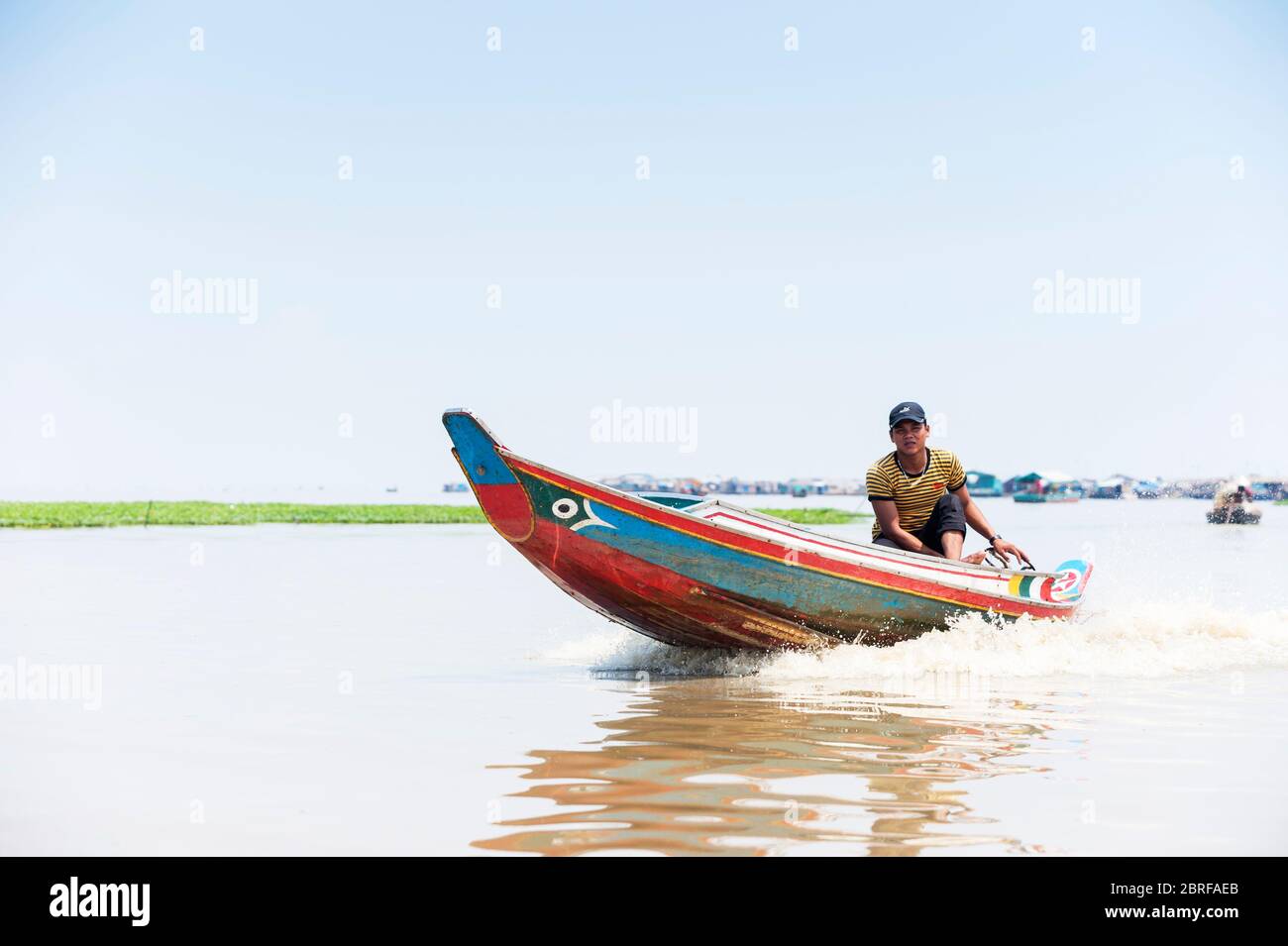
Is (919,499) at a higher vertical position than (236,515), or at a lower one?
higher

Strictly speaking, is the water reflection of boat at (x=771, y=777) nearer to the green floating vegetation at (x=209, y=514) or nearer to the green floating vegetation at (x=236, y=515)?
the green floating vegetation at (x=236, y=515)

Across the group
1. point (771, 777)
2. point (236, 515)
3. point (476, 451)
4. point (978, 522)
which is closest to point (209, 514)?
point (236, 515)

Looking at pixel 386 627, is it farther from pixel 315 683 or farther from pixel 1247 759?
pixel 1247 759

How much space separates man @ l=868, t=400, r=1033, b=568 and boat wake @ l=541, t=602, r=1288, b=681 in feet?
2.28

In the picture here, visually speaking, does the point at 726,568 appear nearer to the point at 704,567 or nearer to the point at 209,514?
the point at 704,567

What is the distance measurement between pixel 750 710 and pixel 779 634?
70.7 inches

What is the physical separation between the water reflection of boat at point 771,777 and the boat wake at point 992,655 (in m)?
1.16

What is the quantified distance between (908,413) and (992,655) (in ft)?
7.07

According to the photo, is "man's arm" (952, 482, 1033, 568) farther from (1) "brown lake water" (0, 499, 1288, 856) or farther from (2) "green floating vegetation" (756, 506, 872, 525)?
(2) "green floating vegetation" (756, 506, 872, 525)

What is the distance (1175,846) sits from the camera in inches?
204

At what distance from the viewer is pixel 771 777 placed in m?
6.38

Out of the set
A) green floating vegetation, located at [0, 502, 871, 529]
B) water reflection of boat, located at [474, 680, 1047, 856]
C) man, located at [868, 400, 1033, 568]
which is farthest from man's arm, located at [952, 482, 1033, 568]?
green floating vegetation, located at [0, 502, 871, 529]
